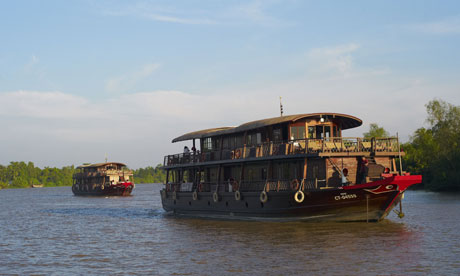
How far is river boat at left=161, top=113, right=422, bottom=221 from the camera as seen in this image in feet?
83.8

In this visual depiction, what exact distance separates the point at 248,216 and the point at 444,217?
1239cm

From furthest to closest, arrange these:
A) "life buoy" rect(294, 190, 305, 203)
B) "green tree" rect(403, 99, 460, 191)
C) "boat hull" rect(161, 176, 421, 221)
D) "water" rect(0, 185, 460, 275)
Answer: "green tree" rect(403, 99, 460, 191) < "life buoy" rect(294, 190, 305, 203) < "boat hull" rect(161, 176, 421, 221) < "water" rect(0, 185, 460, 275)

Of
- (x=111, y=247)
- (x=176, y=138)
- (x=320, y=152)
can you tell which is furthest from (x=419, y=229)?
(x=176, y=138)

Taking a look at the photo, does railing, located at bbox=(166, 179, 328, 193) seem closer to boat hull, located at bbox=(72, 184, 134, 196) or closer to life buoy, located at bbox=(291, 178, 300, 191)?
life buoy, located at bbox=(291, 178, 300, 191)

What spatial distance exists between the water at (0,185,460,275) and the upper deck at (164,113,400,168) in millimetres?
3826

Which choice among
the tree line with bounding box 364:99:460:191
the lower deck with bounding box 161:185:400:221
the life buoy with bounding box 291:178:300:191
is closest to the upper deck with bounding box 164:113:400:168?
the life buoy with bounding box 291:178:300:191

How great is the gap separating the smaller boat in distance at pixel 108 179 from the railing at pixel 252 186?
4035cm

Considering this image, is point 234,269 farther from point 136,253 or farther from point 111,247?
point 111,247

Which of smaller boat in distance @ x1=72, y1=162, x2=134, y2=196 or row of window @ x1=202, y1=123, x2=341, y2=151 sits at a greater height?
row of window @ x1=202, y1=123, x2=341, y2=151

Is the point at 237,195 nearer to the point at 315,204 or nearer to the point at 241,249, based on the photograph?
the point at 315,204

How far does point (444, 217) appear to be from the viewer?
3153cm

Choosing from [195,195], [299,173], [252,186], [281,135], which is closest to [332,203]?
[299,173]

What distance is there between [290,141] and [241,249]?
871 cm

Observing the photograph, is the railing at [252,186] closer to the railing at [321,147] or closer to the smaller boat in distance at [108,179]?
the railing at [321,147]
